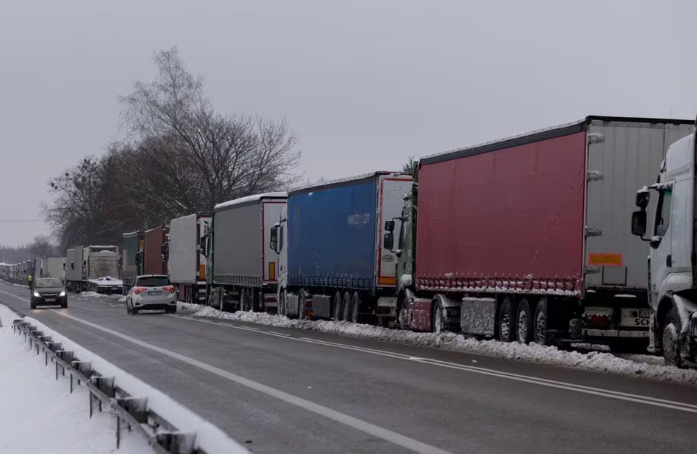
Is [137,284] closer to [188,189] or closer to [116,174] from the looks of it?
[188,189]

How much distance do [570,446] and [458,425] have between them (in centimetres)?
153

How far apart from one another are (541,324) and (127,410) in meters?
12.4

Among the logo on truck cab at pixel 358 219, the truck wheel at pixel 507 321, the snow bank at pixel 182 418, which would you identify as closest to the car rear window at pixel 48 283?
the logo on truck cab at pixel 358 219

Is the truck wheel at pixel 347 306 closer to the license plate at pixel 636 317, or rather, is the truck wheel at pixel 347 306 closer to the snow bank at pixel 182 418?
the license plate at pixel 636 317

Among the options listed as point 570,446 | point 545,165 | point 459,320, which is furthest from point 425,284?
point 570,446

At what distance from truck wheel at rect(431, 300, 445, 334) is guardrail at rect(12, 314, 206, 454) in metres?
10.3

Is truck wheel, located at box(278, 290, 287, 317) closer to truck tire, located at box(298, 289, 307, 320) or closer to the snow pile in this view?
truck tire, located at box(298, 289, 307, 320)

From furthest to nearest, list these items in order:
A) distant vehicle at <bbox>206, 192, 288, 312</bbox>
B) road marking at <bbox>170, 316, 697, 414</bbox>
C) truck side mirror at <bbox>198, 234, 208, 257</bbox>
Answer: truck side mirror at <bbox>198, 234, 208, 257</bbox> → distant vehicle at <bbox>206, 192, 288, 312</bbox> → road marking at <bbox>170, 316, 697, 414</bbox>

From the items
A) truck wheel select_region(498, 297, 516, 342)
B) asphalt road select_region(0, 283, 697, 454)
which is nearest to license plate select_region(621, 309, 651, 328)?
asphalt road select_region(0, 283, 697, 454)

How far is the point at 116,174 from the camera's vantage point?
8625cm

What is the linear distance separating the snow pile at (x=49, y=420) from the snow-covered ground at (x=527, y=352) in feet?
25.6

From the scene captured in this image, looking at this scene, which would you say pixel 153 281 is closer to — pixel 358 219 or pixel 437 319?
pixel 358 219

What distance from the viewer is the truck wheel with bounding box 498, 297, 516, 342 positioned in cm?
2094

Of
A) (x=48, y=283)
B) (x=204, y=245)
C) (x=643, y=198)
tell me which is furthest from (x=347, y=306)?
(x=48, y=283)
